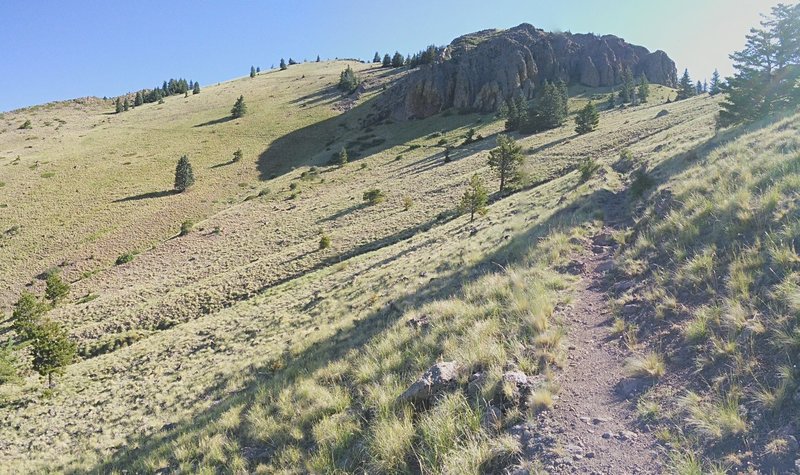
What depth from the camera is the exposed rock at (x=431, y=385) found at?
18.6 feet

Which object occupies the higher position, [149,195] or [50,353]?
[149,195]

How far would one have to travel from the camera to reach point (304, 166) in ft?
249

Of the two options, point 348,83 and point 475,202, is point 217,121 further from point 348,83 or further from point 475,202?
point 475,202

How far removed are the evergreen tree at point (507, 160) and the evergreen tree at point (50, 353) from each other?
3592 centimetres

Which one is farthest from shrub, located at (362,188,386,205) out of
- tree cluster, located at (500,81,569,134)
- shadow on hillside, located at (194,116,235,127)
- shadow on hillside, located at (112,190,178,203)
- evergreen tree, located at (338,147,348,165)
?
shadow on hillside, located at (194,116,235,127)

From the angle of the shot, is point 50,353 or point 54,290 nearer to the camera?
point 50,353

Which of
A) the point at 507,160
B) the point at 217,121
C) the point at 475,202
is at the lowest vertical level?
the point at 475,202

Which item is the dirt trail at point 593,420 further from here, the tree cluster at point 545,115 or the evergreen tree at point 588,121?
the tree cluster at point 545,115

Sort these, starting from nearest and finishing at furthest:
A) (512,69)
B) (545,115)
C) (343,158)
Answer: (545,115)
(343,158)
(512,69)

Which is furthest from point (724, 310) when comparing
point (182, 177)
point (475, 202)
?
point (182, 177)

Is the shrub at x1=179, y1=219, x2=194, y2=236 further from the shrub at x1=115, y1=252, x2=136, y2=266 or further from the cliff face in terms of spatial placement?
the cliff face

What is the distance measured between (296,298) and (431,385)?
61.8 feet

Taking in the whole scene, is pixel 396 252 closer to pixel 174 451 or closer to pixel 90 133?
pixel 174 451

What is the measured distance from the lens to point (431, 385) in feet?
18.7
